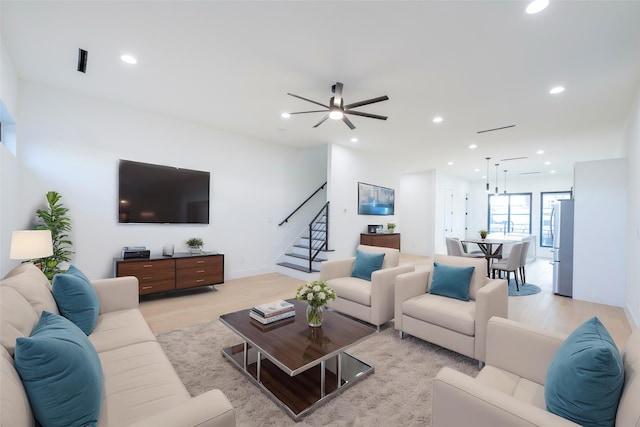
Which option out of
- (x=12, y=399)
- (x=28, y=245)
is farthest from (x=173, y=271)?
(x=12, y=399)

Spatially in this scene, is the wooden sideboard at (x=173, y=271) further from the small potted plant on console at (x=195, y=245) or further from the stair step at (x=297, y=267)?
the stair step at (x=297, y=267)

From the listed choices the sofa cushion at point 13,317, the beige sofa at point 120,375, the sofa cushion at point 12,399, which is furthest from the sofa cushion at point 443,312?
the sofa cushion at point 13,317

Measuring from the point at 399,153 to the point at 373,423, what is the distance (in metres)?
6.21

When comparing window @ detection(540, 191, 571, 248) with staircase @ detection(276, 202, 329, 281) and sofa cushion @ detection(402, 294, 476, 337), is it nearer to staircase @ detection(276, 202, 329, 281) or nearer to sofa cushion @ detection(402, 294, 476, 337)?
staircase @ detection(276, 202, 329, 281)

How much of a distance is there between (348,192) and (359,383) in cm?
474

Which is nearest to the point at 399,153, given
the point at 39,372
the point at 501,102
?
the point at 501,102

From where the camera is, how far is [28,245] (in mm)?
2471

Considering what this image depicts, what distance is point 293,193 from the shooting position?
6.75 m

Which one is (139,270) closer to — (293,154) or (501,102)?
(293,154)

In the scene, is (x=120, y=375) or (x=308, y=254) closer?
(x=120, y=375)

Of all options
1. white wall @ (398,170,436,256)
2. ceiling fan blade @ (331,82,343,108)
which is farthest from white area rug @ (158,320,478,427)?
white wall @ (398,170,436,256)

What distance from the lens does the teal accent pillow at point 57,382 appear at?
3.23 feet

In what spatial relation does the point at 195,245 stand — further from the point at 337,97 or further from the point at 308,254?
the point at 337,97

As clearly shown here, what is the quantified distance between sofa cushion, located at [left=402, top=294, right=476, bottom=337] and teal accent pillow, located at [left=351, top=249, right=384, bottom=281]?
2.36 ft
